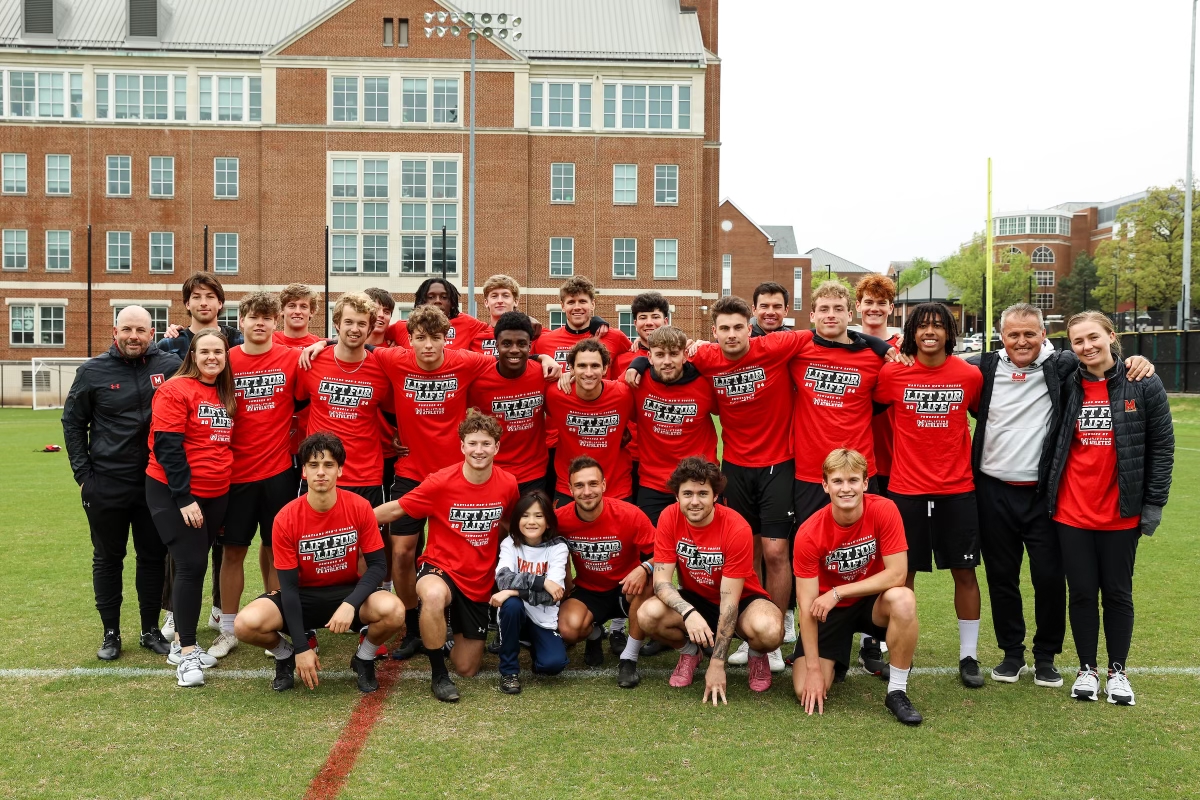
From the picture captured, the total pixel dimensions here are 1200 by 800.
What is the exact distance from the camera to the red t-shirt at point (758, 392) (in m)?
5.91

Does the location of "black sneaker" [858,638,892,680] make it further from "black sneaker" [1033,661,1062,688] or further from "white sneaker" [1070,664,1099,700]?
"white sneaker" [1070,664,1099,700]

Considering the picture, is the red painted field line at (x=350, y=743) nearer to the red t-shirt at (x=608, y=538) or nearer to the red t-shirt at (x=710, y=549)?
the red t-shirt at (x=608, y=538)

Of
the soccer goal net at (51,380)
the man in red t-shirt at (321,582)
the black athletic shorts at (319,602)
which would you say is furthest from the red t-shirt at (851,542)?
the soccer goal net at (51,380)

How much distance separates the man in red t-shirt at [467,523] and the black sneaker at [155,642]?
1.68 meters

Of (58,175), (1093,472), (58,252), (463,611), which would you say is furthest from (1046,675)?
(58,175)

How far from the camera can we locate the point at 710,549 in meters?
5.29

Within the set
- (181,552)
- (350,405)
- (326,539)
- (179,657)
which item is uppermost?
(350,405)

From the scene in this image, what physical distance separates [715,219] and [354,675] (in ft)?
132

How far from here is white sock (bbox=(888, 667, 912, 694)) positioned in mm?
4863

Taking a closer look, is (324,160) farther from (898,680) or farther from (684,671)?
(898,680)

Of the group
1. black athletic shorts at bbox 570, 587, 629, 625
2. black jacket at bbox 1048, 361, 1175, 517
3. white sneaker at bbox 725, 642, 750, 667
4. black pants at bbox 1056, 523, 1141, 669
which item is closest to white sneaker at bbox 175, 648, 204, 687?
black athletic shorts at bbox 570, 587, 629, 625

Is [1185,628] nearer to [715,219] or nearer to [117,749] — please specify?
[117,749]

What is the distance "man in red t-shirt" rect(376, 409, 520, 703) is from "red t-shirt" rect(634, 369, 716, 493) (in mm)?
997

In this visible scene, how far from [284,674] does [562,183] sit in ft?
124
